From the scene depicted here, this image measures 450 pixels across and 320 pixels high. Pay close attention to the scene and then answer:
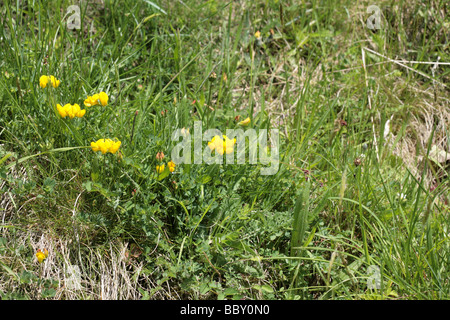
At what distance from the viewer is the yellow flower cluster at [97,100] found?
1886 mm

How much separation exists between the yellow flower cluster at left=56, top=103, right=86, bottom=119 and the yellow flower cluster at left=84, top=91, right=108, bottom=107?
3.8 inches

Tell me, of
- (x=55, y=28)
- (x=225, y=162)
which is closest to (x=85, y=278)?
(x=225, y=162)

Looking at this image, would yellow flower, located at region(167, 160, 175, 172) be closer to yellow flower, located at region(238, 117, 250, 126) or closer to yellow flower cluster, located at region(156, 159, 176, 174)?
yellow flower cluster, located at region(156, 159, 176, 174)

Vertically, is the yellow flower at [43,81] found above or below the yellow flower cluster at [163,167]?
above

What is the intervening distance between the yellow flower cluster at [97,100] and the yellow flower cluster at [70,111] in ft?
0.31

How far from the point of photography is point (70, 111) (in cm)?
181

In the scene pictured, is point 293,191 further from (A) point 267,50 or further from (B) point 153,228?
(A) point 267,50

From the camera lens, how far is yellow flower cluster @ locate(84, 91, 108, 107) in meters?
1.89

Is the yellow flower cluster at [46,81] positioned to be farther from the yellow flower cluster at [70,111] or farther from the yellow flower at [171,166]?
the yellow flower at [171,166]

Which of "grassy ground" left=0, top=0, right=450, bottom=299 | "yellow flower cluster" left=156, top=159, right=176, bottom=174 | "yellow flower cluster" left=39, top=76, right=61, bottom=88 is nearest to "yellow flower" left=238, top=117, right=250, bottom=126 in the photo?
"grassy ground" left=0, top=0, right=450, bottom=299

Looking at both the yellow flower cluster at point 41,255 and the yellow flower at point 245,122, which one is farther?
the yellow flower at point 245,122

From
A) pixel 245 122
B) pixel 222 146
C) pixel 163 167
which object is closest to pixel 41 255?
pixel 163 167

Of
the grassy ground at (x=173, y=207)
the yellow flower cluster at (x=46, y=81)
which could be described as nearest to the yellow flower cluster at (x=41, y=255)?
the grassy ground at (x=173, y=207)
